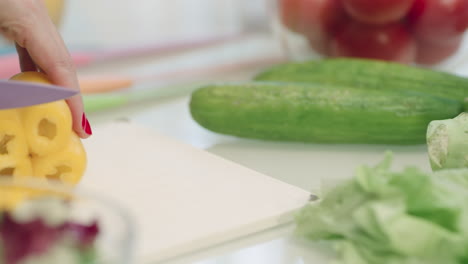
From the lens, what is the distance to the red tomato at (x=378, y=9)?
1.23 metres

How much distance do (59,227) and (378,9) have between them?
0.89m


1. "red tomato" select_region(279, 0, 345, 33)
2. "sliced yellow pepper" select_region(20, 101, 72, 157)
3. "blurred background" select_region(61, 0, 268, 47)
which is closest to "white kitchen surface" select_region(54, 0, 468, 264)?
"blurred background" select_region(61, 0, 268, 47)

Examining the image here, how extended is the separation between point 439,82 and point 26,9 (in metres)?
0.59

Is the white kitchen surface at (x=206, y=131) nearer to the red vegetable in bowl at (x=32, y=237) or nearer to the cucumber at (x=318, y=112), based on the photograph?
the cucumber at (x=318, y=112)

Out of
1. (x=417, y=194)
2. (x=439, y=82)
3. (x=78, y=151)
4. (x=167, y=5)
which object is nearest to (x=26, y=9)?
(x=78, y=151)

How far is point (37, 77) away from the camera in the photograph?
80cm

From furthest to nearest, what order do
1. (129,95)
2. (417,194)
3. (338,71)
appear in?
(129,95), (338,71), (417,194)

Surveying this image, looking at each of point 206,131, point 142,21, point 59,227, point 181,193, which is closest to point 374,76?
point 206,131

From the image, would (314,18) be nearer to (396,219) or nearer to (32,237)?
(396,219)

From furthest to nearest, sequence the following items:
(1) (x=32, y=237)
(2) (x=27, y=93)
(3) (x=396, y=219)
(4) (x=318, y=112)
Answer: (4) (x=318, y=112) → (2) (x=27, y=93) → (3) (x=396, y=219) → (1) (x=32, y=237)

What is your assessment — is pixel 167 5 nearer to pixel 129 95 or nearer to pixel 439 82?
pixel 129 95

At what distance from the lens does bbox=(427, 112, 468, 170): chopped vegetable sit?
0.79 m

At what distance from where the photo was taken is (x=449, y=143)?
0.79 m

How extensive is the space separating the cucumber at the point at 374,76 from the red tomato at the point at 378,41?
17cm
